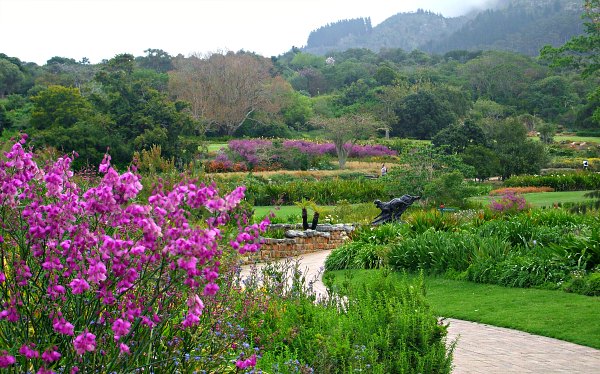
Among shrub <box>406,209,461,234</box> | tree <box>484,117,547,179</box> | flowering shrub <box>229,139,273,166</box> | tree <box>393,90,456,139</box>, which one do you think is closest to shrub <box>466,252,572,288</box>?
shrub <box>406,209,461,234</box>

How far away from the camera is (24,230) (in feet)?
10.4

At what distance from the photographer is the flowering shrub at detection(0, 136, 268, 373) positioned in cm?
253

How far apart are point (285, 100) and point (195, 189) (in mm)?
60881

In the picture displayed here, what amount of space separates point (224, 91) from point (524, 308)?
52.7m

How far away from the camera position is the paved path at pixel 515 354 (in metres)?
5.61

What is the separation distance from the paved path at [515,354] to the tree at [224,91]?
48680 millimetres

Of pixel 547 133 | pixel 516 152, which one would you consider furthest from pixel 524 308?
pixel 547 133

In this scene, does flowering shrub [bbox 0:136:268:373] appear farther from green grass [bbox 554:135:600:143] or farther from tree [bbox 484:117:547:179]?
green grass [bbox 554:135:600:143]

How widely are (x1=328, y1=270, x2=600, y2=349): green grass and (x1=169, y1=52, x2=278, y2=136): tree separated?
4664 centimetres

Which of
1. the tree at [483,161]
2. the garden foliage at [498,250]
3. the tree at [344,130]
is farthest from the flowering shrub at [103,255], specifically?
the tree at [344,130]

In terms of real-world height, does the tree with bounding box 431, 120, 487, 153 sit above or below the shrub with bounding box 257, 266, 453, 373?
below

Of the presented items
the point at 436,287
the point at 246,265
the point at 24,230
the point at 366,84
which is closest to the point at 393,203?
the point at 246,265

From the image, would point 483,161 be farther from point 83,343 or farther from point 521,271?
point 83,343

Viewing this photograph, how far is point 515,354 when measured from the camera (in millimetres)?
6125
